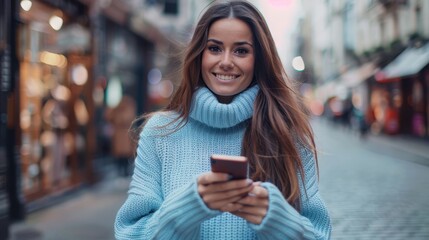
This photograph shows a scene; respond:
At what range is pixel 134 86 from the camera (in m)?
16.6

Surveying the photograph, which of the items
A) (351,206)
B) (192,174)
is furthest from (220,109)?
(351,206)

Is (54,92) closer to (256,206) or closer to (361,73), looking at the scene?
(256,206)

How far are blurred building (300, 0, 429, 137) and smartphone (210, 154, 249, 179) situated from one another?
18.9m

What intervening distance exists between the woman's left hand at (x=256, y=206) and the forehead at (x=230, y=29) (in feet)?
1.86

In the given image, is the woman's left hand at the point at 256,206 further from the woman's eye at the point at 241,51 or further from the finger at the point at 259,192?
the woman's eye at the point at 241,51

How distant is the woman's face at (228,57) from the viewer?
1915 mm

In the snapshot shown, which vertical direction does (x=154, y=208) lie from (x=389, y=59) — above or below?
below

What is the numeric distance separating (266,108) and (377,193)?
27.4 ft

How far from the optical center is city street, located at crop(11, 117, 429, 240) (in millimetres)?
6887

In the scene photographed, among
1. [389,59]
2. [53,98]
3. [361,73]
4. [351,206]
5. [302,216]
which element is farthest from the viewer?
[361,73]

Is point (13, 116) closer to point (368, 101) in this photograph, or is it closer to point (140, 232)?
point (140, 232)

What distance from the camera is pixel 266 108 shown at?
2006 mm

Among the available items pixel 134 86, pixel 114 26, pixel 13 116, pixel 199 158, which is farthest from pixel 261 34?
pixel 134 86

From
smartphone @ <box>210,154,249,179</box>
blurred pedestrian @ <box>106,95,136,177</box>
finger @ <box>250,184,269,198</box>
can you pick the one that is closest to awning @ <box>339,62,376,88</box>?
blurred pedestrian @ <box>106,95,136,177</box>
